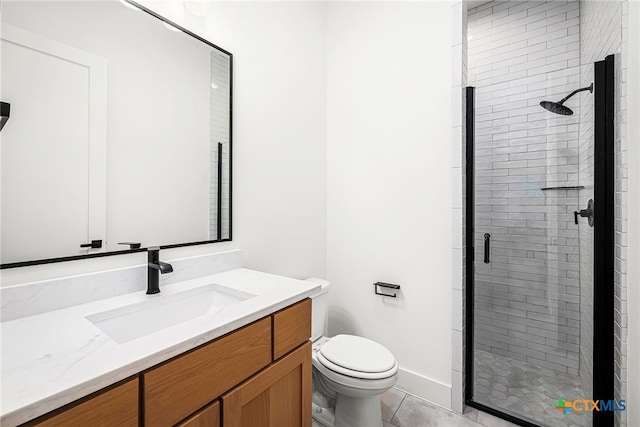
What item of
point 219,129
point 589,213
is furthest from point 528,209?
point 219,129

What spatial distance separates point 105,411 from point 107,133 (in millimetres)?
931

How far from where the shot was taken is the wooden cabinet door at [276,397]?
35.9 inches

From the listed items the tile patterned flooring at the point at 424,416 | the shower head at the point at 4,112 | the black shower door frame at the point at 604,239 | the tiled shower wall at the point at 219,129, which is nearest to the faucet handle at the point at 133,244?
the tiled shower wall at the point at 219,129

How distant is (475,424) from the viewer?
5.39 feet

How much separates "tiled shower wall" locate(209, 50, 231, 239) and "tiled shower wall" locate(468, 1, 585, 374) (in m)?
1.38

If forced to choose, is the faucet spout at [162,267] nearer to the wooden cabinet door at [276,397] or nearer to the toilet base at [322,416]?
the wooden cabinet door at [276,397]

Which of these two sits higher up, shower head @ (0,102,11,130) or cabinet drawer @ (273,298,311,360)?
shower head @ (0,102,11,130)

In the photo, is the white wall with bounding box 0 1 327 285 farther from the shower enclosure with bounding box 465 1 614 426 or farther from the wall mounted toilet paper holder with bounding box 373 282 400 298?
the shower enclosure with bounding box 465 1 614 426

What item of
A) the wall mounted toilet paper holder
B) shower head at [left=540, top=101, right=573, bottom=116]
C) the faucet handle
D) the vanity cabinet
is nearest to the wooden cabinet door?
the vanity cabinet

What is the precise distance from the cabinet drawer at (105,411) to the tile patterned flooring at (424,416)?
4.65ft

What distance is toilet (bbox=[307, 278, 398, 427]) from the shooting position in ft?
4.57

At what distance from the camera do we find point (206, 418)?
2.71ft

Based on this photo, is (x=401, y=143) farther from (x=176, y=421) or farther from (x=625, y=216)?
(x=176, y=421)

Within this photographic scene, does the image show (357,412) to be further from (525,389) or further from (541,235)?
(541,235)
